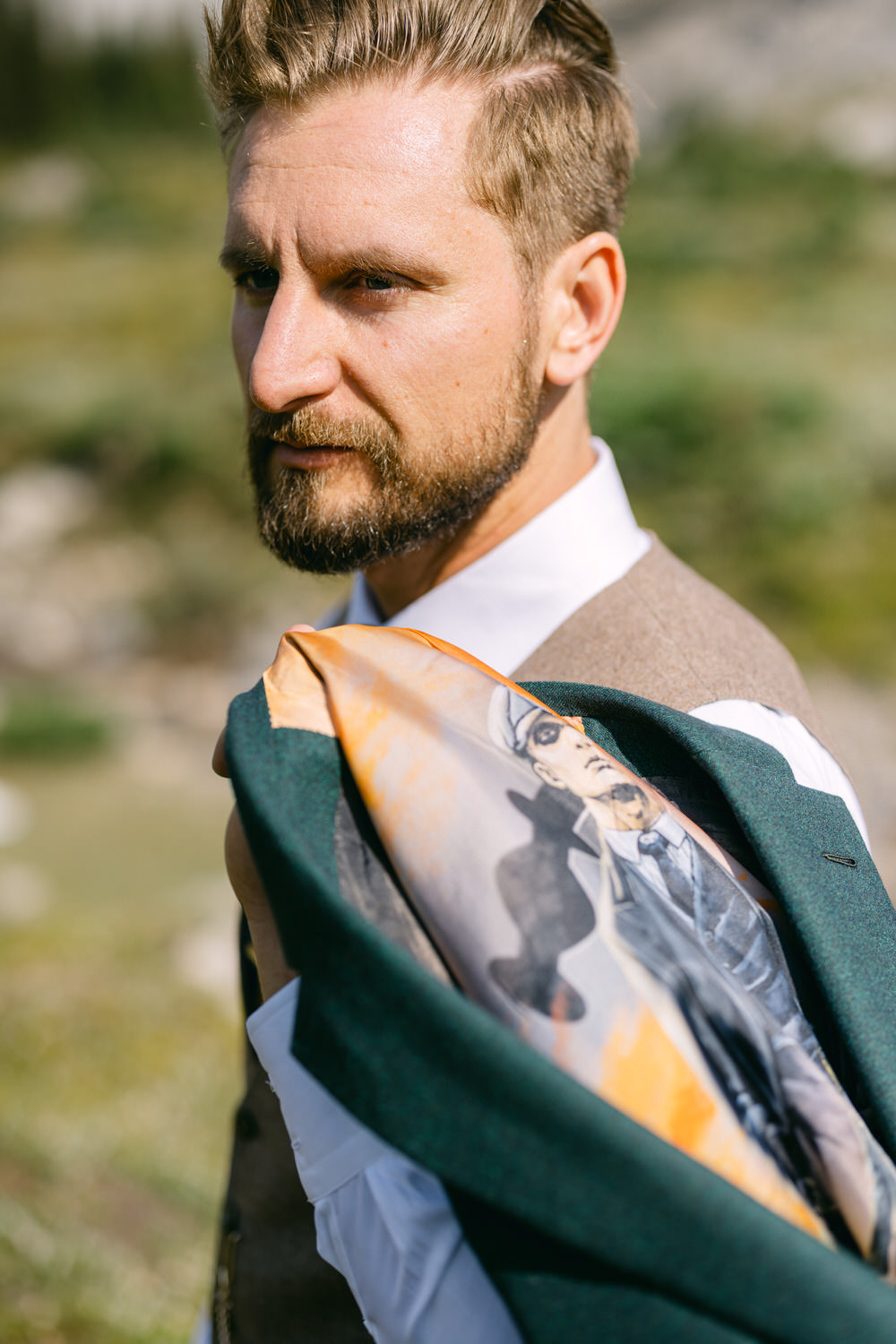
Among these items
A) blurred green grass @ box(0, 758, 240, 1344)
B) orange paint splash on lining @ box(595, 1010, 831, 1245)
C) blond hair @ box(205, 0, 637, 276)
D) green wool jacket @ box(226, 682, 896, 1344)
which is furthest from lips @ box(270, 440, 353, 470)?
blurred green grass @ box(0, 758, 240, 1344)

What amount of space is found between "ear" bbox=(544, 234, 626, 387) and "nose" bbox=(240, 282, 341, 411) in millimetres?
317

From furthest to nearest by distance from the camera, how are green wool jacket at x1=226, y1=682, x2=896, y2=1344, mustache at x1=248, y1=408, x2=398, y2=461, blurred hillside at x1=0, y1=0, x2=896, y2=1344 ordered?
blurred hillside at x1=0, y1=0, x2=896, y2=1344
mustache at x1=248, y1=408, x2=398, y2=461
green wool jacket at x1=226, y1=682, x2=896, y2=1344

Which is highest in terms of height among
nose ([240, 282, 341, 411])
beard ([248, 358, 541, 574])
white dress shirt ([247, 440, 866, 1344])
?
nose ([240, 282, 341, 411])

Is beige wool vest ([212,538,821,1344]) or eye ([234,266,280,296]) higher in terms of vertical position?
eye ([234,266,280,296])

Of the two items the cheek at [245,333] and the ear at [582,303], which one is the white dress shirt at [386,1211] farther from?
the cheek at [245,333]

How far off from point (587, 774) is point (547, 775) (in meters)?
0.04

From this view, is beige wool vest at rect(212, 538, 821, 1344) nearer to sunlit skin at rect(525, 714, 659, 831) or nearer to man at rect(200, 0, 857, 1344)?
man at rect(200, 0, 857, 1344)

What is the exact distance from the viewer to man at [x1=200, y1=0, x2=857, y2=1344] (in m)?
1.20

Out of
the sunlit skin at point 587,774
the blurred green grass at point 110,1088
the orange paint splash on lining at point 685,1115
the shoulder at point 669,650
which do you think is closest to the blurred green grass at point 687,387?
the blurred green grass at point 110,1088

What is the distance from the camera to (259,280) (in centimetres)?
130

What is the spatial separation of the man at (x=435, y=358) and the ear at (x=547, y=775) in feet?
1.08

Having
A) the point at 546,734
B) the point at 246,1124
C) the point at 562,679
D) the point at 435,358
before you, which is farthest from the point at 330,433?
the point at 246,1124

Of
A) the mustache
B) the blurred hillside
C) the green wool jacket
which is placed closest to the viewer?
the green wool jacket

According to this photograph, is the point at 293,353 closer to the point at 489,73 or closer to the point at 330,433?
the point at 330,433
